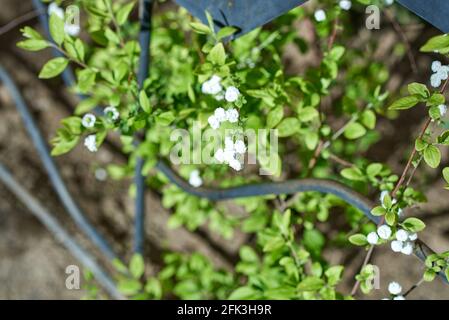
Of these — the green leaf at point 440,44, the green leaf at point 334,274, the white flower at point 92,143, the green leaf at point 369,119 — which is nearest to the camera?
the green leaf at point 440,44

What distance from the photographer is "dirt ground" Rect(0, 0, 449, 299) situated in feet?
6.83

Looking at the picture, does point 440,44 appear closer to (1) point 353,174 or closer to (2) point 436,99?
(2) point 436,99

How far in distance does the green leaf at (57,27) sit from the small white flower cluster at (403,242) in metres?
0.78

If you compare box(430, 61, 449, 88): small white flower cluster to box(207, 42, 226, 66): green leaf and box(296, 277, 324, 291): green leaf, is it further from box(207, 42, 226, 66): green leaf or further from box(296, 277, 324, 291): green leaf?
box(296, 277, 324, 291): green leaf

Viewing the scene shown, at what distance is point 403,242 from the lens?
40.4 inches

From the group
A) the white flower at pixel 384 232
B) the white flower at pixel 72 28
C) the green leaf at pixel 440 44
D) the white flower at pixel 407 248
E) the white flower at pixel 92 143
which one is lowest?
the white flower at pixel 407 248

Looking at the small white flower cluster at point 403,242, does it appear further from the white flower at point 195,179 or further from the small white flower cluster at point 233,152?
the white flower at point 195,179

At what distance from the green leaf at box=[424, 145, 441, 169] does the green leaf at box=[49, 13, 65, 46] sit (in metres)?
0.76

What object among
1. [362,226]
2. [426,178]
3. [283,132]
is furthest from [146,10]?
[426,178]

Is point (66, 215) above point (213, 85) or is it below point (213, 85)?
above

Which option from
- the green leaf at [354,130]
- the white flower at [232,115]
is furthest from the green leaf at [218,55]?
the green leaf at [354,130]

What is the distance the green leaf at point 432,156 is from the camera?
0.96m

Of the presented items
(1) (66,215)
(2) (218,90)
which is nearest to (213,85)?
(2) (218,90)

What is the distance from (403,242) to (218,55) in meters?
0.50
